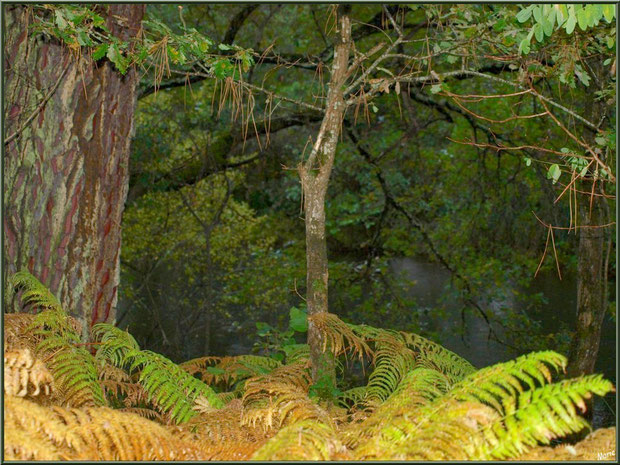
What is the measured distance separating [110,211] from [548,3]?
2863 millimetres

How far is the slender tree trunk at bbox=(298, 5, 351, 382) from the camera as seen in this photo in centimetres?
323

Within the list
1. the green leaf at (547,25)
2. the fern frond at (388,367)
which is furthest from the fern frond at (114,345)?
the green leaf at (547,25)

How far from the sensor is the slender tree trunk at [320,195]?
323 centimetres

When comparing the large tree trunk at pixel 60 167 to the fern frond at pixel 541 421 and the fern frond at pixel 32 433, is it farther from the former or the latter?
the fern frond at pixel 541 421

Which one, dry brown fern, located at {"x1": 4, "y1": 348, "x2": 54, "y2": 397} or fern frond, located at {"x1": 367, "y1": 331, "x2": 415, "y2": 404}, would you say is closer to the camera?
dry brown fern, located at {"x1": 4, "y1": 348, "x2": 54, "y2": 397}

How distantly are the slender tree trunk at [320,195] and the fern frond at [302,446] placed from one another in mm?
1324

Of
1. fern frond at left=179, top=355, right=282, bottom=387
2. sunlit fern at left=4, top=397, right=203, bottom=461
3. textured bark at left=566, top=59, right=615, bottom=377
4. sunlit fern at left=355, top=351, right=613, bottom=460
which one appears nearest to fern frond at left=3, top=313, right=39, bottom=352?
sunlit fern at left=4, top=397, right=203, bottom=461

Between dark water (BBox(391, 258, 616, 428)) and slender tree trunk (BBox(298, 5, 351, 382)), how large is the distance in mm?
5107

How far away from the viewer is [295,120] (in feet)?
26.1

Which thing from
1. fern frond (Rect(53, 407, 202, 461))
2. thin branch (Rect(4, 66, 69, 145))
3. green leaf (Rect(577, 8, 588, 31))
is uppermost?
green leaf (Rect(577, 8, 588, 31))

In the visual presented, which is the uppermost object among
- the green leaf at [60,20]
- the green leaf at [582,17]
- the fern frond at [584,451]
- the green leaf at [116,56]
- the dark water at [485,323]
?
the green leaf at [582,17]

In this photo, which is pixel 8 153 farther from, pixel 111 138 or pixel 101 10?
pixel 101 10

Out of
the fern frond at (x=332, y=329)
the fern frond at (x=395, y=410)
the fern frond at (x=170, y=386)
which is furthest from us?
the fern frond at (x=332, y=329)

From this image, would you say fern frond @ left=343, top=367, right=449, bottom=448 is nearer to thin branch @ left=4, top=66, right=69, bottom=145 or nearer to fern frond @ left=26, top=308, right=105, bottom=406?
fern frond @ left=26, top=308, right=105, bottom=406
